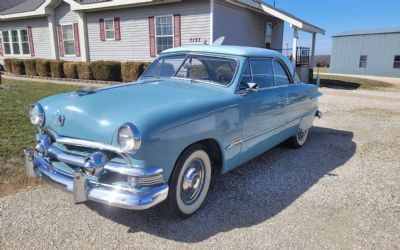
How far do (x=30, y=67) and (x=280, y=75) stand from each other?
16161 mm

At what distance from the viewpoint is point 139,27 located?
581 inches

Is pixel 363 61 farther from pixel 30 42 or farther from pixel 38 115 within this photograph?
pixel 38 115

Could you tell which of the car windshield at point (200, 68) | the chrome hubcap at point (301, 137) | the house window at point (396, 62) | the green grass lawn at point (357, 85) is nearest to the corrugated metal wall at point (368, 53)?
the house window at point (396, 62)

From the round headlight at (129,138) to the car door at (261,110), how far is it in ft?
4.95

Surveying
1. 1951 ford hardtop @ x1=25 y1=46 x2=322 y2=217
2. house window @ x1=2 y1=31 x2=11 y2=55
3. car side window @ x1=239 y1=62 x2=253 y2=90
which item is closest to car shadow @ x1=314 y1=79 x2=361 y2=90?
1951 ford hardtop @ x1=25 y1=46 x2=322 y2=217

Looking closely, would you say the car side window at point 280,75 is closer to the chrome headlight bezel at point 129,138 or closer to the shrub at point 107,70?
the chrome headlight bezel at point 129,138

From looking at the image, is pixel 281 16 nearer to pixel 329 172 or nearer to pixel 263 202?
pixel 329 172

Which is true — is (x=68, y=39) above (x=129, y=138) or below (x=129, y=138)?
above

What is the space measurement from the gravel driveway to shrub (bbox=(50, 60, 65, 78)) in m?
13.7

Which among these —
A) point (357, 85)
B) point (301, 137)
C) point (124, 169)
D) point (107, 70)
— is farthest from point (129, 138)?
point (357, 85)

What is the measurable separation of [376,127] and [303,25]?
8.12 meters

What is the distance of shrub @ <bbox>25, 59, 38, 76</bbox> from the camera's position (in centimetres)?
1692

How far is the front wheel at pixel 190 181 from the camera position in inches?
116

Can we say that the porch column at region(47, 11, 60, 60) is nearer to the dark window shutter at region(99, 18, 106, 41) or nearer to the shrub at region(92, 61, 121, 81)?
the dark window shutter at region(99, 18, 106, 41)
